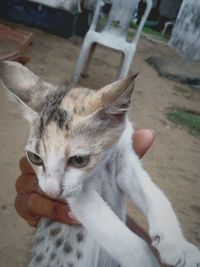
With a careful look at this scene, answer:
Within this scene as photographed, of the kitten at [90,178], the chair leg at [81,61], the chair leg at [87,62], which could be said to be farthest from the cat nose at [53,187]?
the chair leg at [87,62]

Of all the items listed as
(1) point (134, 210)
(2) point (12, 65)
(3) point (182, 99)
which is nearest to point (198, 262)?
(2) point (12, 65)

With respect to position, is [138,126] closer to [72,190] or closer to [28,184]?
[28,184]

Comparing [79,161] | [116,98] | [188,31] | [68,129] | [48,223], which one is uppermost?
[116,98]

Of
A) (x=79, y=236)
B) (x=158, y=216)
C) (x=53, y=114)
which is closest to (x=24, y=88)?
(x=53, y=114)

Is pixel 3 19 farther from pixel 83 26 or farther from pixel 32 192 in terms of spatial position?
pixel 32 192

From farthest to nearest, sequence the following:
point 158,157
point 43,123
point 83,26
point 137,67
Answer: point 83,26 < point 137,67 < point 158,157 < point 43,123

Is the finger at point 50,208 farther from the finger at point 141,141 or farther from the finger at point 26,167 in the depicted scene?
the finger at point 141,141
